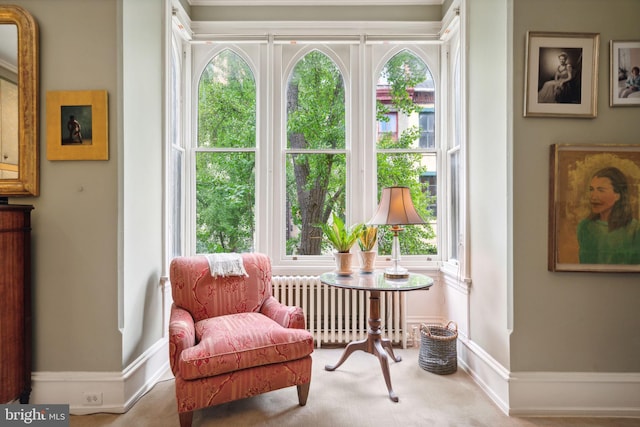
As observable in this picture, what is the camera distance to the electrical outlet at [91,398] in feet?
6.86

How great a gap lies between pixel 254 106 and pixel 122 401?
2.50 meters

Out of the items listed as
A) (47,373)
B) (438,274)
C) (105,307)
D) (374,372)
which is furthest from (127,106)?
(438,274)

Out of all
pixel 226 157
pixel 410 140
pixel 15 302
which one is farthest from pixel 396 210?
pixel 15 302

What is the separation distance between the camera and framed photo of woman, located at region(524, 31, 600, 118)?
6.79 feet

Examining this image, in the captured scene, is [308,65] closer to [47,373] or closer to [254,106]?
[254,106]

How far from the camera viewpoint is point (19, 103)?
2.06 metres

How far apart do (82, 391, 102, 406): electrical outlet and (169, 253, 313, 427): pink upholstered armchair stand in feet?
1.89

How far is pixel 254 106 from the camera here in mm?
3281

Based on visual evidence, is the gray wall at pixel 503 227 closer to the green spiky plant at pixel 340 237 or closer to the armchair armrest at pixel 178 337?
the armchair armrest at pixel 178 337

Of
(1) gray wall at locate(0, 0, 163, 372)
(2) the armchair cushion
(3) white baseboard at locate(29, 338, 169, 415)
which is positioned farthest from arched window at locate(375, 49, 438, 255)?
(3) white baseboard at locate(29, 338, 169, 415)

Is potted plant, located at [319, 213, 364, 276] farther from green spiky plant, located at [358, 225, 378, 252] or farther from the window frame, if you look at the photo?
the window frame

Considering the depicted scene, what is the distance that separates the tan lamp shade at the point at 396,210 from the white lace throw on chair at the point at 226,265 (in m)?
1.02

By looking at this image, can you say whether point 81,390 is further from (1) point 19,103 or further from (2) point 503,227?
(2) point 503,227

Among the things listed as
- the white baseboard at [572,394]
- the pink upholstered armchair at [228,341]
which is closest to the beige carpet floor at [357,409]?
the white baseboard at [572,394]
